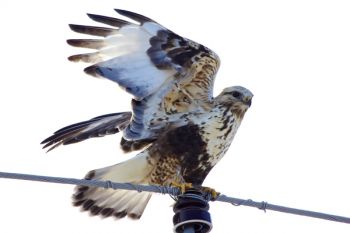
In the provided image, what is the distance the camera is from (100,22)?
8.20 meters

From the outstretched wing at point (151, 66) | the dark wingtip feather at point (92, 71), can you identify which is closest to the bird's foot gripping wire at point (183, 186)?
the outstretched wing at point (151, 66)

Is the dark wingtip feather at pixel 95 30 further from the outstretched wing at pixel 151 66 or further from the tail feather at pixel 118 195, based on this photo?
the tail feather at pixel 118 195

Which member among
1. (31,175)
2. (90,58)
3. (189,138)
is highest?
(90,58)

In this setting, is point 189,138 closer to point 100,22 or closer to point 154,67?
point 154,67

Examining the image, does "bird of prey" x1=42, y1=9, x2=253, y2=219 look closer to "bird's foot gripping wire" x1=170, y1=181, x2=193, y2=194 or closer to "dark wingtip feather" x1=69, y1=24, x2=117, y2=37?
"dark wingtip feather" x1=69, y1=24, x2=117, y2=37

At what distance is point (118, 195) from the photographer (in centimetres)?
873

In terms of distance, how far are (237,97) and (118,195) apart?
140cm

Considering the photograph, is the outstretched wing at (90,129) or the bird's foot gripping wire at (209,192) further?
the outstretched wing at (90,129)

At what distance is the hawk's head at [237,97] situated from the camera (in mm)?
8352

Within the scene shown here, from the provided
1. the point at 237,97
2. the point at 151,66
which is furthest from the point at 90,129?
the point at 237,97

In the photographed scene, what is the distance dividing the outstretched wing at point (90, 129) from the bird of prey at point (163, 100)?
13 cm

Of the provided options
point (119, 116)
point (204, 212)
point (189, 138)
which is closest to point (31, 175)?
point (204, 212)

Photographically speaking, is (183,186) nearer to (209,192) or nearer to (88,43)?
(209,192)

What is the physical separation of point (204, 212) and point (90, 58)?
Result: 3.11 metres
